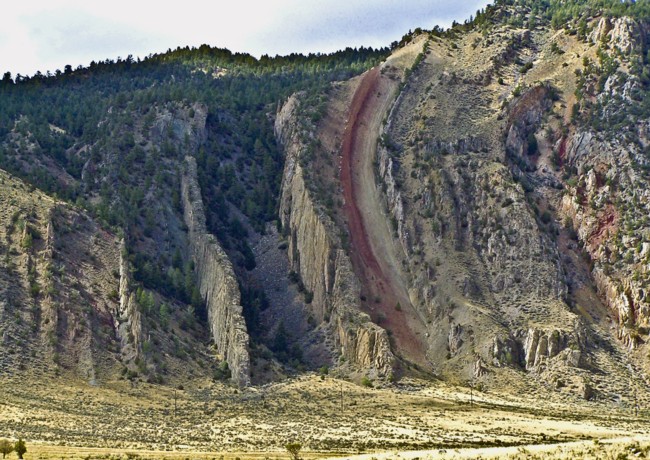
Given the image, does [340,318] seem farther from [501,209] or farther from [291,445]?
[291,445]

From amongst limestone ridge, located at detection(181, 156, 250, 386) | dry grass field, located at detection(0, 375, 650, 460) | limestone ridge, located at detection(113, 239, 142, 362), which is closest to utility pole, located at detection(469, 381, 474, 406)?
dry grass field, located at detection(0, 375, 650, 460)

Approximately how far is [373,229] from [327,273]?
1148 cm

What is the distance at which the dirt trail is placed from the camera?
373ft

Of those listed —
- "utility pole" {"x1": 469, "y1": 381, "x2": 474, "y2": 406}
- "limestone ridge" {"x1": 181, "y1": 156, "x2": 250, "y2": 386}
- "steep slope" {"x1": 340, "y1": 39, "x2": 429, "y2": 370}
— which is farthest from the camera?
"steep slope" {"x1": 340, "y1": 39, "x2": 429, "y2": 370}

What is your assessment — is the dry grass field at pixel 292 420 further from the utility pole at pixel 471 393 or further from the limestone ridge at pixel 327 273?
the limestone ridge at pixel 327 273

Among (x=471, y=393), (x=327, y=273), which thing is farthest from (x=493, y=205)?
Answer: (x=471, y=393)

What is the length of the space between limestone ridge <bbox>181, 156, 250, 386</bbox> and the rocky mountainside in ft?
1.02

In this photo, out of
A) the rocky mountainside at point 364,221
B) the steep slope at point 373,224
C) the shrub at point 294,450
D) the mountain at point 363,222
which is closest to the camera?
the shrub at point 294,450

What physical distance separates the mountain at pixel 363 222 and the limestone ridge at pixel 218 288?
0.96 feet

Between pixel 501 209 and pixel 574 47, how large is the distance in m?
34.5

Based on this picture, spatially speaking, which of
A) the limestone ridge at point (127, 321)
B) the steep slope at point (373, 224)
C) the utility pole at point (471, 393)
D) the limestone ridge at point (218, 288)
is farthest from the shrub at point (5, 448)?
the steep slope at point (373, 224)

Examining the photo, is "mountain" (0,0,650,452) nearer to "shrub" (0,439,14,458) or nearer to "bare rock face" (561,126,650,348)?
"bare rock face" (561,126,650,348)

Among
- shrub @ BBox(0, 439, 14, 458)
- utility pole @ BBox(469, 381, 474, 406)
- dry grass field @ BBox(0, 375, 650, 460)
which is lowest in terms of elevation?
shrub @ BBox(0, 439, 14, 458)

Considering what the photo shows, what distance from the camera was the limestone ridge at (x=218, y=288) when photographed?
345ft
